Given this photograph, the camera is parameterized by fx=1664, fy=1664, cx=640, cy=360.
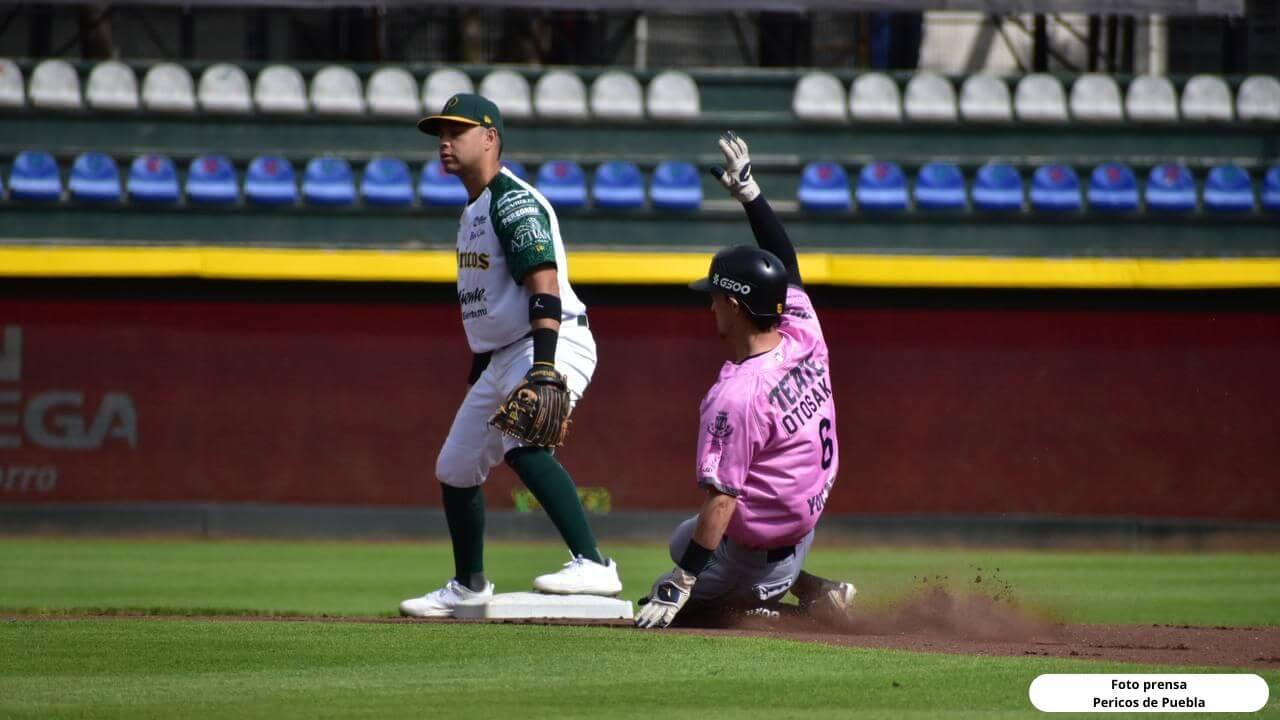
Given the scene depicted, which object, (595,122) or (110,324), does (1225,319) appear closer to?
(595,122)

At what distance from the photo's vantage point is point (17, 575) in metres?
11.3

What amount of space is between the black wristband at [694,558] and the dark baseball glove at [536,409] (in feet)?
2.59

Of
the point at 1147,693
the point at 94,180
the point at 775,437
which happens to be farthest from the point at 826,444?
the point at 94,180

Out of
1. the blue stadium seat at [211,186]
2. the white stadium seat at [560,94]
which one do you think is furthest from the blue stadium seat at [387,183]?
the white stadium seat at [560,94]

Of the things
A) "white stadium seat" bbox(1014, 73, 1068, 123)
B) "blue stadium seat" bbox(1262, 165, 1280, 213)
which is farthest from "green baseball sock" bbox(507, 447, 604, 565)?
"blue stadium seat" bbox(1262, 165, 1280, 213)

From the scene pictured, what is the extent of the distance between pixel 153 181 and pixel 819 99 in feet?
22.8

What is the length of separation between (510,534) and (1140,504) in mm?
6165

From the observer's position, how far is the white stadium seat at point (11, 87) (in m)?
17.1

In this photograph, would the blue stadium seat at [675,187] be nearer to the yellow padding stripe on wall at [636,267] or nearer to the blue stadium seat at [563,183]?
the blue stadium seat at [563,183]

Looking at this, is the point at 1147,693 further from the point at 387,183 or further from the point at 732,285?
the point at 387,183

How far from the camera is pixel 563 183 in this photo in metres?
17.1

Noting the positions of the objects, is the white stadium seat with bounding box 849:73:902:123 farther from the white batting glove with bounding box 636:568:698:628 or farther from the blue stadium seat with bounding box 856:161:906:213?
the white batting glove with bounding box 636:568:698:628

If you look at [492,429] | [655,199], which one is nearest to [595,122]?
[655,199]

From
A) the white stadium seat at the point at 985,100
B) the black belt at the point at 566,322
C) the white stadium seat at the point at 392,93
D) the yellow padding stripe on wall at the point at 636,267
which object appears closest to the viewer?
the black belt at the point at 566,322
